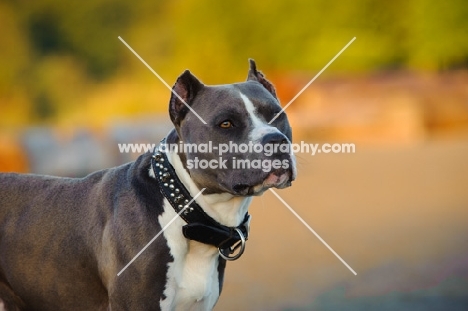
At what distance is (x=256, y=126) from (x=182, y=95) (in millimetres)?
468

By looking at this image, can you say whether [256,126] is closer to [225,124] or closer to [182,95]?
[225,124]

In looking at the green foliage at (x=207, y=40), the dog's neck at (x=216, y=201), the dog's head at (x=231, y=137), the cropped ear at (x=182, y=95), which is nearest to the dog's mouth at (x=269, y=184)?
the dog's head at (x=231, y=137)

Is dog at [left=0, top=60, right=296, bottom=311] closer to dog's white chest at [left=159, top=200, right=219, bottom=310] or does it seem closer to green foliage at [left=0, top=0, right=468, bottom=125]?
dog's white chest at [left=159, top=200, right=219, bottom=310]

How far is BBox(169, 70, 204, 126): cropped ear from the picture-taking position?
17.1 ft

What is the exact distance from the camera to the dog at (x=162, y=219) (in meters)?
4.93

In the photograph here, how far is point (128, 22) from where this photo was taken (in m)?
64.2

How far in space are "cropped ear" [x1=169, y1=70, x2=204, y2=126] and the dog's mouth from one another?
1.69 ft

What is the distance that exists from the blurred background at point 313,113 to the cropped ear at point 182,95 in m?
0.79

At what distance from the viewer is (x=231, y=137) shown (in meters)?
5.05

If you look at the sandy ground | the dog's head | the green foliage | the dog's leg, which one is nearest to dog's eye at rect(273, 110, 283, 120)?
the dog's head

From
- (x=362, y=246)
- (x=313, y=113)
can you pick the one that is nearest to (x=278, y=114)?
(x=362, y=246)

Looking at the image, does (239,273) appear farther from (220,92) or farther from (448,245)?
(220,92)

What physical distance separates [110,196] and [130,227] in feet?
0.91

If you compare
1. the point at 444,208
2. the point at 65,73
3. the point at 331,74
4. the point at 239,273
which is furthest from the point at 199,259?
the point at 65,73
